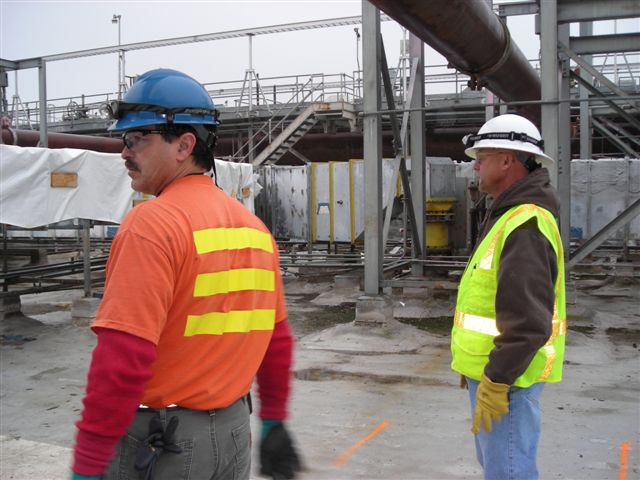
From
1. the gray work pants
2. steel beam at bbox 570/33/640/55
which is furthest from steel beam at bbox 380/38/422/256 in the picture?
the gray work pants

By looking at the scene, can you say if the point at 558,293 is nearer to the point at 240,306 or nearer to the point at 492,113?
the point at 240,306

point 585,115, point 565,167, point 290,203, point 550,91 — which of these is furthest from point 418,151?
point 585,115

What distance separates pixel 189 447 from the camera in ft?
6.35

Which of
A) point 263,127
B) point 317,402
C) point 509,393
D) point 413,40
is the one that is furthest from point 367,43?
point 263,127

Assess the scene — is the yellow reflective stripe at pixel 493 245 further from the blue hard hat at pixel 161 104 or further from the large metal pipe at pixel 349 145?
the large metal pipe at pixel 349 145

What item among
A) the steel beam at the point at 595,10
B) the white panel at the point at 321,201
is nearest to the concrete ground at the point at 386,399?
the steel beam at the point at 595,10

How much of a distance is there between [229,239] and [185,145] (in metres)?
0.35

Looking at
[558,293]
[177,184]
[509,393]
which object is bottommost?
[509,393]

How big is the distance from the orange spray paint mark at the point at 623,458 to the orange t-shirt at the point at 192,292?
3053 millimetres

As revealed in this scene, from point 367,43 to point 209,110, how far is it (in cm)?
709

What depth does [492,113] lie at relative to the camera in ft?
46.0

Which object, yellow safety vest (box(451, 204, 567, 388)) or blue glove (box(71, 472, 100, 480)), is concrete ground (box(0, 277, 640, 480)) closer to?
yellow safety vest (box(451, 204, 567, 388))

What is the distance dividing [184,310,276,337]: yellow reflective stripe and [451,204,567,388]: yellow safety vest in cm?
103

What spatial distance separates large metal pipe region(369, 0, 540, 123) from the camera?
19.1 ft
